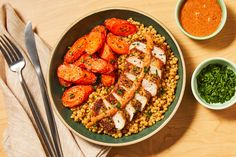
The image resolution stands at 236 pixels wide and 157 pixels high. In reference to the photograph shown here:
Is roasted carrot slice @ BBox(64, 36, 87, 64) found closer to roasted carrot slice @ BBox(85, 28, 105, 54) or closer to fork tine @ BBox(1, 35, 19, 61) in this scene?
roasted carrot slice @ BBox(85, 28, 105, 54)

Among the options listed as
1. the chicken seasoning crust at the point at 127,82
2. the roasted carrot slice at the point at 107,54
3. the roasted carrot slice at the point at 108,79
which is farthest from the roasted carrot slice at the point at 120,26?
the roasted carrot slice at the point at 108,79

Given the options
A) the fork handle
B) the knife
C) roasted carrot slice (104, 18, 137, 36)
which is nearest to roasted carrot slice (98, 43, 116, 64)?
roasted carrot slice (104, 18, 137, 36)

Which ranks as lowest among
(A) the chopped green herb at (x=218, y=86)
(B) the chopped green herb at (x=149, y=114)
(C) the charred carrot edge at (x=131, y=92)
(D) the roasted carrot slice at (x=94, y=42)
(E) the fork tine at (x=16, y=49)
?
(A) the chopped green herb at (x=218, y=86)

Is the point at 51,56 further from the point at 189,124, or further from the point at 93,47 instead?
the point at 189,124

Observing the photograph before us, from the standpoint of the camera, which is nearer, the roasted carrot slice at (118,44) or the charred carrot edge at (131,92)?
the charred carrot edge at (131,92)

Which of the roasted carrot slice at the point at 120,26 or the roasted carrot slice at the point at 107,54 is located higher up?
→ the roasted carrot slice at the point at 120,26

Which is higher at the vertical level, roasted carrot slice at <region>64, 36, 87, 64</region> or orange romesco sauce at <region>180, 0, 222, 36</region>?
roasted carrot slice at <region>64, 36, 87, 64</region>

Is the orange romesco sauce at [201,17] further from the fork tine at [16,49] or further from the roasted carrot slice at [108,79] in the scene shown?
the fork tine at [16,49]
